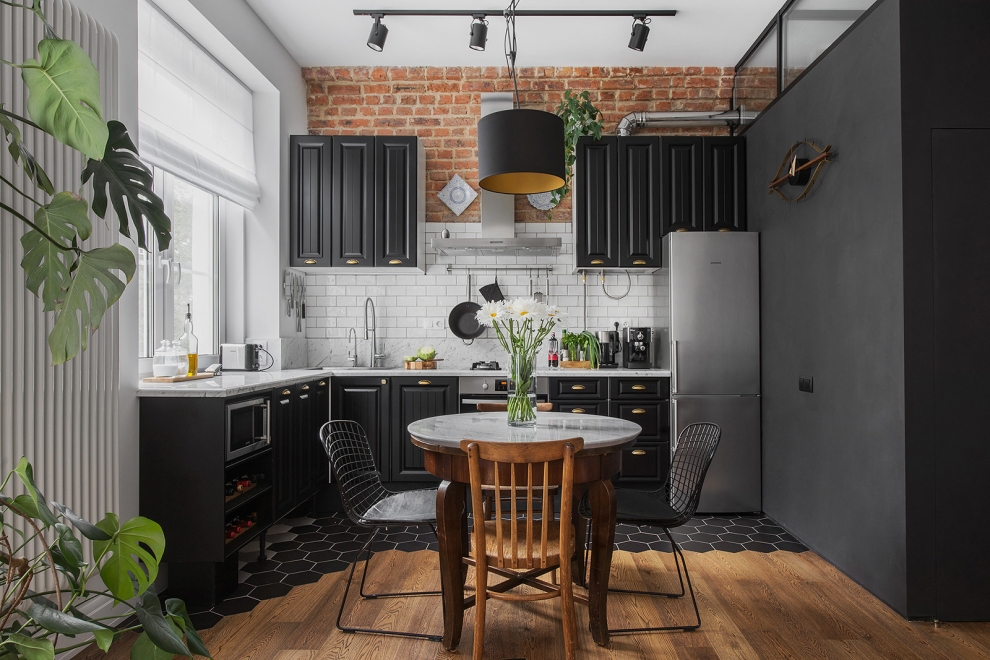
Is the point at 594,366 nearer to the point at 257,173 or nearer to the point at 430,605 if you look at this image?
the point at 430,605

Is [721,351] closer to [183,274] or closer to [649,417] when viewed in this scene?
[649,417]

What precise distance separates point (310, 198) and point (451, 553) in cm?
322

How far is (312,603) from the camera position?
2.70 m

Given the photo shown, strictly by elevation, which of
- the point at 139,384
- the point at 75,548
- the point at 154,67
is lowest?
the point at 75,548

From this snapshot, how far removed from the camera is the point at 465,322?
4941mm

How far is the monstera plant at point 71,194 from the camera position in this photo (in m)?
1.15

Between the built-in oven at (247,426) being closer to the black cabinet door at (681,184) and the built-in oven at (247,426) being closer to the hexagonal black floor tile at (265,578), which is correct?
the hexagonal black floor tile at (265,578)

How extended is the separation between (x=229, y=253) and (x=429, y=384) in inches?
68.0

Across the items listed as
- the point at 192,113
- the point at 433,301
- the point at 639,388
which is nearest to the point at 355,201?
the point at 433,301

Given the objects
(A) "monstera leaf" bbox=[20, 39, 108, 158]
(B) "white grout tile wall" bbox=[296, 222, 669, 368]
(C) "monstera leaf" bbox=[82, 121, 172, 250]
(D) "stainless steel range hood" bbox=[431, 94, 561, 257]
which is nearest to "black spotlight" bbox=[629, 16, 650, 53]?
(D) "stainless steel range hood" bbox=[431, 94, 561, 257]

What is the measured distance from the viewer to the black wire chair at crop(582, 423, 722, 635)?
2.45 m

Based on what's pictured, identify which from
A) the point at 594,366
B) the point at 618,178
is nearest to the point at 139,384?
the point at 594,366

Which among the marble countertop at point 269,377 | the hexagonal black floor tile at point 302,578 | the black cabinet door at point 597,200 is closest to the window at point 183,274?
the marble countertop at point 269,377

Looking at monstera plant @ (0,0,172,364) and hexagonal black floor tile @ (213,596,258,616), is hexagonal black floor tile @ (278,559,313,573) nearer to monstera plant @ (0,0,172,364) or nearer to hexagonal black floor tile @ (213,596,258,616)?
hexagonal black floor tile @ (213,596,258,616)
